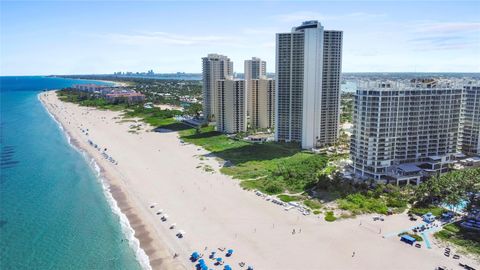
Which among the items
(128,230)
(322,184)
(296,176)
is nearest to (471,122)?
(322,184)

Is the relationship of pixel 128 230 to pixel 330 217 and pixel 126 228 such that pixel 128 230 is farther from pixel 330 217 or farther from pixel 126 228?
pixel 330 217

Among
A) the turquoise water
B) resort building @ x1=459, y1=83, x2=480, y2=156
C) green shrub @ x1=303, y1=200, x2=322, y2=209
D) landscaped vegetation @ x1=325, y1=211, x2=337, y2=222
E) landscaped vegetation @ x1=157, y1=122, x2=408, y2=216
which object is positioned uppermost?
resort building @ x1=459, y1=83, x2=480, y2=156

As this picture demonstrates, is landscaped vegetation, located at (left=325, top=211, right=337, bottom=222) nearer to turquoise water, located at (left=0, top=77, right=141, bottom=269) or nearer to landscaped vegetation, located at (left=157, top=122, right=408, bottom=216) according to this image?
landscaped vegetation, located at (left=157, top=122, right=408, bottom=216)

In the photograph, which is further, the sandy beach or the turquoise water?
the turquoise water

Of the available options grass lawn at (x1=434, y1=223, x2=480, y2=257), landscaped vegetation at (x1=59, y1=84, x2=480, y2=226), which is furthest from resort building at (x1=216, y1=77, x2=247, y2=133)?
grass lawn at (x1=434, y1=223, x2=480, y2=257)

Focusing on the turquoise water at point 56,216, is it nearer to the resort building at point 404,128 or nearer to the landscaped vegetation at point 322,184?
the landscaped vegetation at point 322,184

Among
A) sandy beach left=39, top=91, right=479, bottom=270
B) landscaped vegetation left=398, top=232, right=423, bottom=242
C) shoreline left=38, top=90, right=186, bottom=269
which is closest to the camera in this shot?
sandy beach left=39, top=91, right=479, bottom=270

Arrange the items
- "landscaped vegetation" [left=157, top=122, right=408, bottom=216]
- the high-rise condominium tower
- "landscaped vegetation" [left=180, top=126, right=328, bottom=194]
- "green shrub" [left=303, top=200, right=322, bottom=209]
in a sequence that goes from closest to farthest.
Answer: "green shrub" [left=303, top=200, right=322, bottom=209], "landscaped vegetation" [left=157, top=122, right=408, bottom=216], "landscaped vegetation" [left=180, top=126, right=328, bottom=194], the high-rise condominium tower
